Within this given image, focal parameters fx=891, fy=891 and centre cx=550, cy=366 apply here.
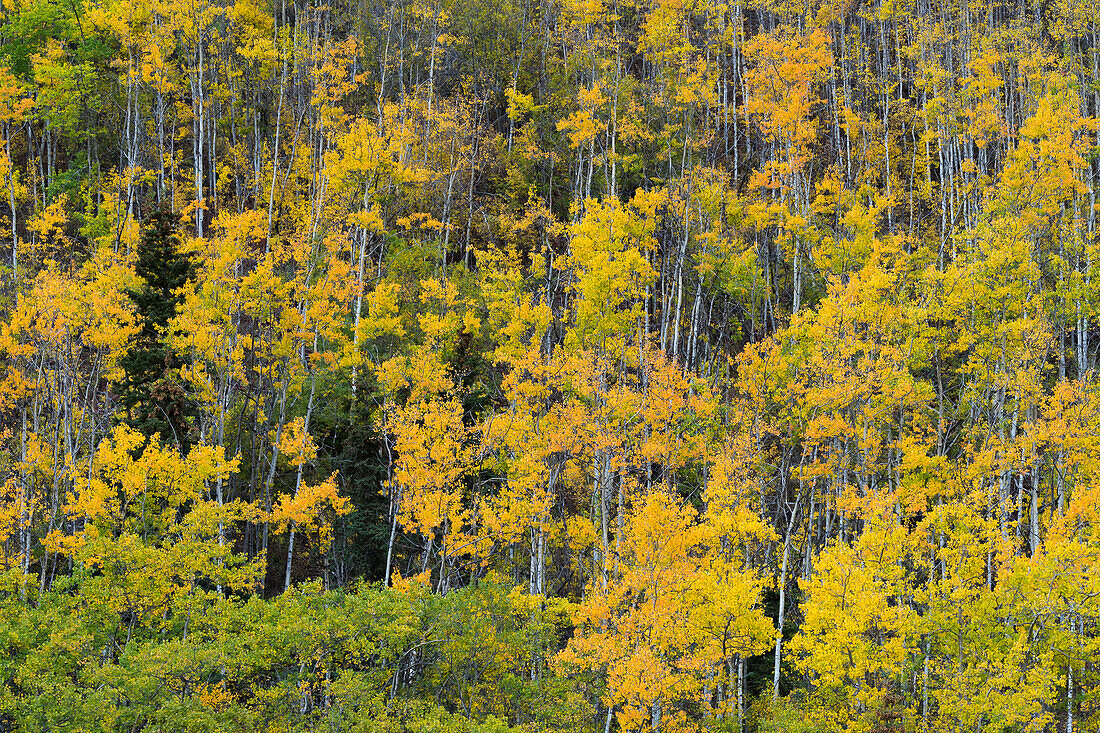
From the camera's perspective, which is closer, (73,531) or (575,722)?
(575,722)

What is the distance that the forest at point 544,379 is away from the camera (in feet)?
62.1

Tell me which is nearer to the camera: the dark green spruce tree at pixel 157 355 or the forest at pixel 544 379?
the forest at pixel 544 379

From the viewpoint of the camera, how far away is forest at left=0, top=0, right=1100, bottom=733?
18922mm

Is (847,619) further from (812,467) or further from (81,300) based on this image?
(81,300)

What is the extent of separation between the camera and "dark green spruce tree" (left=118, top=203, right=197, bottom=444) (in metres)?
25.5

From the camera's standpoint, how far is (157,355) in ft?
85.2

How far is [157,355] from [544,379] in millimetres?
11301

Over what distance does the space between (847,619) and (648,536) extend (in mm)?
4620

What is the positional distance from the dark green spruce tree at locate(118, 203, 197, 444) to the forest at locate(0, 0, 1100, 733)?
0.12 m

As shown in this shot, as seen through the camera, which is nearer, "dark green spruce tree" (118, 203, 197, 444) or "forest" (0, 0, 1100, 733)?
"forest" (0, 0, 1100, 733)

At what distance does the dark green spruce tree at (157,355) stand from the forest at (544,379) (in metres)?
0.12

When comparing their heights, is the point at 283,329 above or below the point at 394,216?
below

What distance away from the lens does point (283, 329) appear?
25734 mm

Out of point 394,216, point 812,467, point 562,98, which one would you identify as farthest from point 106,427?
point 562,98
